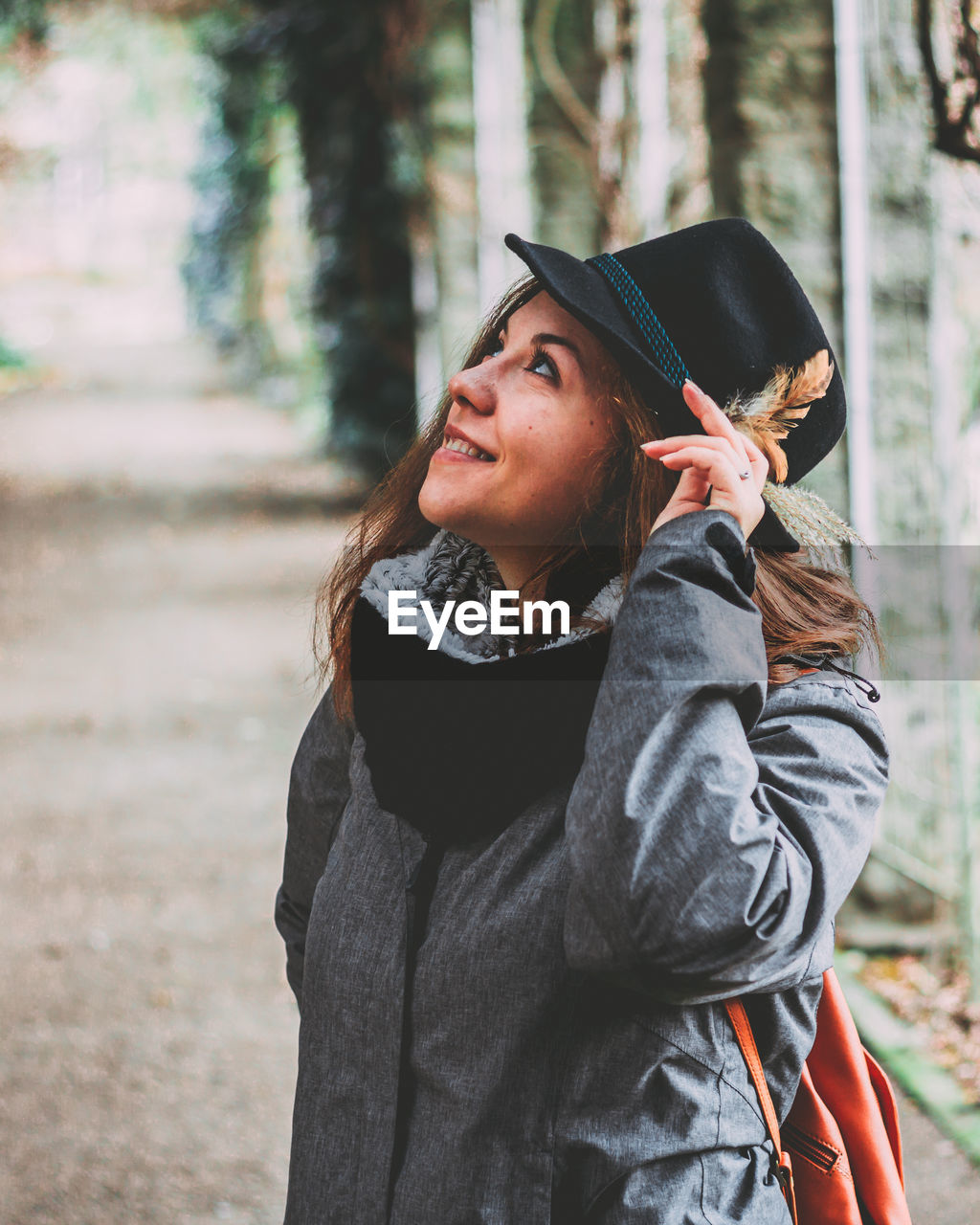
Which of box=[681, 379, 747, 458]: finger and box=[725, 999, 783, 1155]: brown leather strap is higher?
box=[681, 379, 747, 458]: finger

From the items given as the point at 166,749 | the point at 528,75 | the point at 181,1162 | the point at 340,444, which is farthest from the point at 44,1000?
the point at 340,444

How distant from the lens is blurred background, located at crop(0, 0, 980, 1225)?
3.31 metres

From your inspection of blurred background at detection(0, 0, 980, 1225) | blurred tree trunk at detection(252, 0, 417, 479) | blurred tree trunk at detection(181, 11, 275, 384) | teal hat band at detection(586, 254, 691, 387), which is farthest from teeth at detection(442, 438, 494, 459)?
blurred tree trunk at detection(181, 11, 275, 384)

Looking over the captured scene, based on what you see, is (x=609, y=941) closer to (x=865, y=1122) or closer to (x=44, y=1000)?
(x=865, y=1122)

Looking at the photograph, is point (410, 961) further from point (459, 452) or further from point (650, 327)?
point (650, 327)

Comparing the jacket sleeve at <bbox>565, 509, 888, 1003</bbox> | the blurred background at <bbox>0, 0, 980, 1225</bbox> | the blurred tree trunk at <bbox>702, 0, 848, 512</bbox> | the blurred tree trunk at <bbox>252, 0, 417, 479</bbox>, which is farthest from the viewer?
the blurred tree trunk at <bbox>252, 0, 417, 479</bbox>

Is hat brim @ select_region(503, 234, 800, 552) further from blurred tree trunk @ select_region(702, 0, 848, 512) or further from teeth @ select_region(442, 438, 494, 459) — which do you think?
blurred tree trunk @ select_region(702, 0, 848, 512)

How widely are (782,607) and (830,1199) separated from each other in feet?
2.12

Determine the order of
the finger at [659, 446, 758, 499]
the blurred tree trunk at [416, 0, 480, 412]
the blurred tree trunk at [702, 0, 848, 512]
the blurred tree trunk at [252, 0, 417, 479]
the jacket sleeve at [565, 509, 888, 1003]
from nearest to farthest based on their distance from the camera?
the jacket sleeve at [565, 509, 888, 1003] < the finger at [659, 446, 758, 499] < the blurred tree trunk at [702, 0, 848, 512] < the blurred tree trunk at [416, 0, 480, 412] < the blurred tree trunk at [252, 0, 417, 479]

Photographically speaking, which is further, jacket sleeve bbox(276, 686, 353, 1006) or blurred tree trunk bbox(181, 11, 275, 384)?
blurred tree trunk bbox(181, 11, 275, 384)

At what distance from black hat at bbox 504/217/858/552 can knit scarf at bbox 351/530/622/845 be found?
0.81ft

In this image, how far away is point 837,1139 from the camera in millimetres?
1463

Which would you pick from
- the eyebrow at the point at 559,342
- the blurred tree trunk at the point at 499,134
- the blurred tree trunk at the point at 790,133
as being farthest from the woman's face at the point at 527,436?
the blurred tree trunk at the point at 499,134

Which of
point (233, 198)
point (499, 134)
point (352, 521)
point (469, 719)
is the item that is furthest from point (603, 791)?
point (233, 198)
